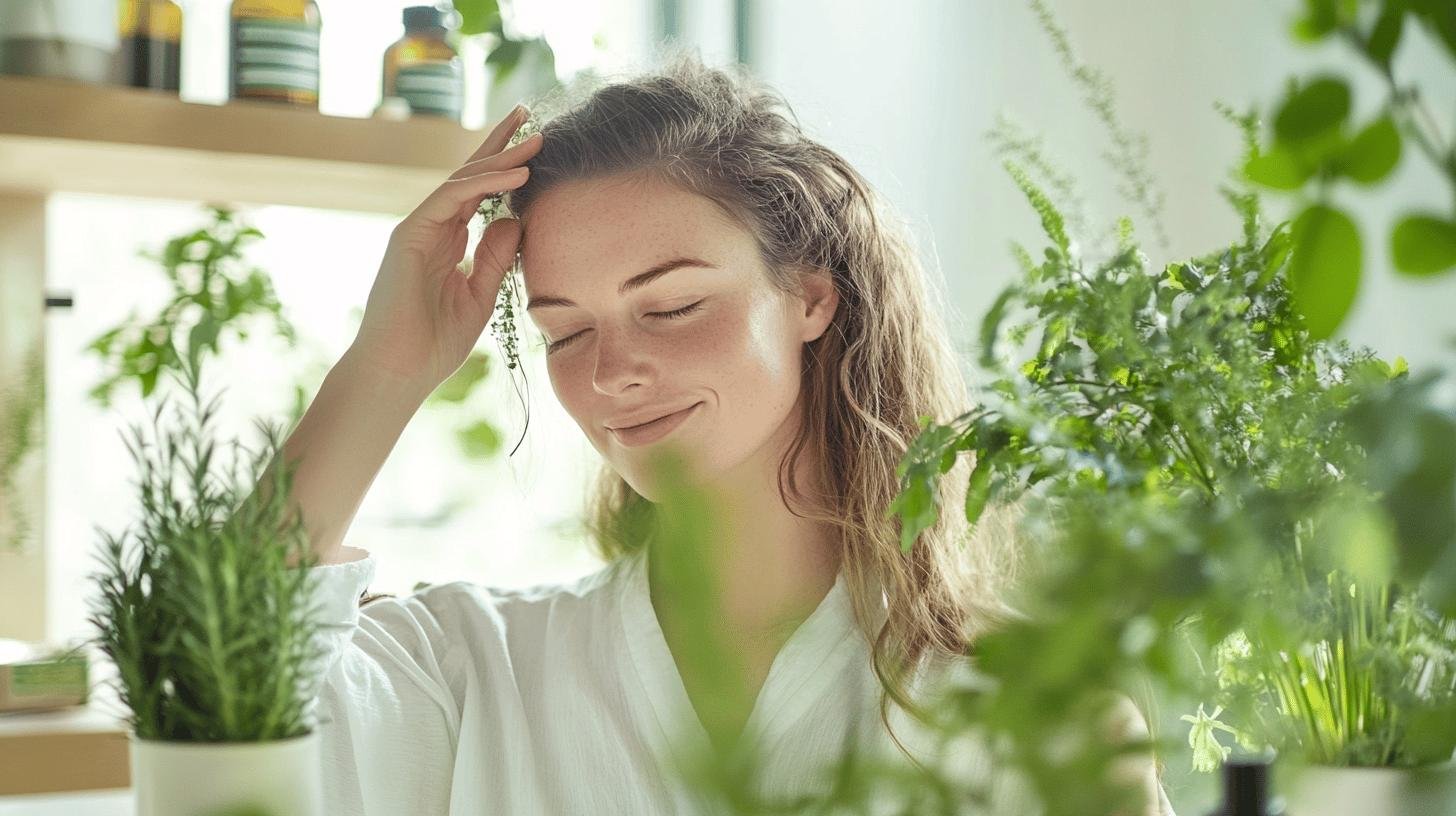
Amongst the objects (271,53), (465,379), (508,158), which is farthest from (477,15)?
(465,379)

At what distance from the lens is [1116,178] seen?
1.45 meters

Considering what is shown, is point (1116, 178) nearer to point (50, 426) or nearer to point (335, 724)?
point (335, 724)

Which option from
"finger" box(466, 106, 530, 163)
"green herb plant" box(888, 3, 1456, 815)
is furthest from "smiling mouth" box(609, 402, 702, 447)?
Result: "green herb plant" box(888, 3, 1456, 815)

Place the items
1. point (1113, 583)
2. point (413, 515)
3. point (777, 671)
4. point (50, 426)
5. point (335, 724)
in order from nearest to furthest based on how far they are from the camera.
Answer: point (1113, 583) < point (335, 724) < point (777, 671) < point (50, 426) < point (413, 515)

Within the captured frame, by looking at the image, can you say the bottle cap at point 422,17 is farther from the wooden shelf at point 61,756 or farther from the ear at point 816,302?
the wooden shelf at point 61,756

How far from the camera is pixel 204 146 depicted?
3.96 feet

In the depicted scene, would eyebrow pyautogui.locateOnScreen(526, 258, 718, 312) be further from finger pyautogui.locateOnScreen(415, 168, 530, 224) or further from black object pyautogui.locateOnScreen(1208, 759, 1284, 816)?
black object pyautogui.locateOnScreen(1208, 759, 1284, 816)

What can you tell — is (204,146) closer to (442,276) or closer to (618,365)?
(442,276)

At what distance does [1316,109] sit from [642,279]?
785 mm

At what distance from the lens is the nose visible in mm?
989

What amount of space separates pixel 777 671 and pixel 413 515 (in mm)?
952

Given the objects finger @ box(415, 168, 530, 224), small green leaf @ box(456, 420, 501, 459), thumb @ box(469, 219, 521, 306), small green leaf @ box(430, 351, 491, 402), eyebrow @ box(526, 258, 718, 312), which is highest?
finger @ box(415, 168, 530, 224)

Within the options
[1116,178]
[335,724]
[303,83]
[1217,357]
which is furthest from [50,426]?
[1217,357]

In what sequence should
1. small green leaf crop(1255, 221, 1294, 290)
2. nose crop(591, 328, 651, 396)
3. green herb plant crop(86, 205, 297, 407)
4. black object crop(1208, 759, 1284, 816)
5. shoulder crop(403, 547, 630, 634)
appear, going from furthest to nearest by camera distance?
1. green herb plant crop(86, 205, 297, 407)
2. shoulder crop(403, 547, 630, 634)
3. nose crop(591, 328, 651, 396)
4. small green leaf crop(1255, 221, 1294, 290)
5. black object crop(1208, 759, 1284, 816)
